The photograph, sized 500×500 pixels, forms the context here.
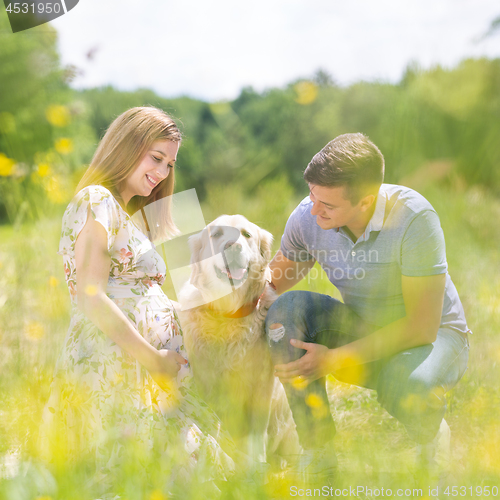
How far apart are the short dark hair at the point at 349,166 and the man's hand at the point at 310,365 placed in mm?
655

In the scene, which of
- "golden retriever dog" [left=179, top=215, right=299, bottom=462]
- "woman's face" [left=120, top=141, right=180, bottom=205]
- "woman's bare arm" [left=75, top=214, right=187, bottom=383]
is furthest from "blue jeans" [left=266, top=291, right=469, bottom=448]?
"woman's face" [left=120, top=141, right=180, bottom=205]

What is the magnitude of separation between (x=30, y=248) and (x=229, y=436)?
1209 millimetres

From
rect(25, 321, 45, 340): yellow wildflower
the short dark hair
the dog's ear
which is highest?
the short dark hair

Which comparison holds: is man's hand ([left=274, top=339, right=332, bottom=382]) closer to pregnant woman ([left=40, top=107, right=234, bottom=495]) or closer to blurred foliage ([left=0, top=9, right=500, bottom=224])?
pregnant woman ([left=40, top=107, right=234, bottom=495])

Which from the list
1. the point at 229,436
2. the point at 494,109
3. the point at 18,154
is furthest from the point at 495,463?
the point at 494,109

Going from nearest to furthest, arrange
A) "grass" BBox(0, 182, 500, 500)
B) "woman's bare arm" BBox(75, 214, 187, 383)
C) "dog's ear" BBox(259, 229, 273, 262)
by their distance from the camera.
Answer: "grass" BBox(0, 182, 500, 500) → "woman's bare arm" BBox(75, 214, 187, 383) → "dog's ear" BBox(259, 229, 273, 262)

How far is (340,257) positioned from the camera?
6.79 feet

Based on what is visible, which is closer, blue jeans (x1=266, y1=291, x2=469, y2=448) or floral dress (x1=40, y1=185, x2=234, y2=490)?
floral dress (x1=40, y1=185, x2=234, y2=490)

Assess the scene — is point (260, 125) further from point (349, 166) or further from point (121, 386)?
point (121, 386)

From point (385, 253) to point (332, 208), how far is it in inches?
12.4

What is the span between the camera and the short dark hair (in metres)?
1.87

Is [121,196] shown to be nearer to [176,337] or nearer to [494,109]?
[176,337]

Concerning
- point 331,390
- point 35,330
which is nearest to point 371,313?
point 331,390

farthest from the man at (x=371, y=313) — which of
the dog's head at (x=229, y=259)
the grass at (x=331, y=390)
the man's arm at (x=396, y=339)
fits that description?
the dog's head at (x=229, y=259)
